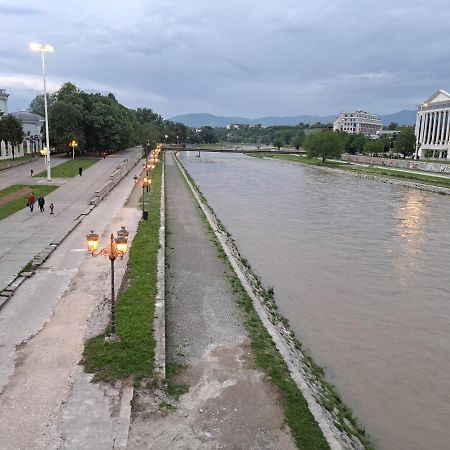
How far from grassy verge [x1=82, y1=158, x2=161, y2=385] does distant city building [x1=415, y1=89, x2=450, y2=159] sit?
352ft

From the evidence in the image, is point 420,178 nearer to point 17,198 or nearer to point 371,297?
point 371,297

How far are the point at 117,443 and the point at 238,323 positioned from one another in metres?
5.94

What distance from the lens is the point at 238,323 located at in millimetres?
13445

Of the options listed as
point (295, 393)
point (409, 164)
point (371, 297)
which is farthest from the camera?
point (409, 164)

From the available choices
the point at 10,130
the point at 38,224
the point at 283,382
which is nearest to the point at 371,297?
the point at 283,382

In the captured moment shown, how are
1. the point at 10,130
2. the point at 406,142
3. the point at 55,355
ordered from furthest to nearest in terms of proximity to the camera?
the point at 406,142
the point at 10,130
the point at 55,355

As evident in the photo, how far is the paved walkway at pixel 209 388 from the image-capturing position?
27.5 ft

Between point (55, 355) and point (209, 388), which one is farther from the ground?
point (55, 355)

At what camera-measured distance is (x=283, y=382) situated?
10.3m

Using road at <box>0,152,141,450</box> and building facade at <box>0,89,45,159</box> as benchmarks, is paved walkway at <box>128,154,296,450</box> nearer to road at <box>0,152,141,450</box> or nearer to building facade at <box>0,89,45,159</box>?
road at <box>0,152,141,450</box>

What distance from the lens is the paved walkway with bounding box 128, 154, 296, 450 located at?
27.5ft

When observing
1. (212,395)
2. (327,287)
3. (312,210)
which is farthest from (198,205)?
(212,395)

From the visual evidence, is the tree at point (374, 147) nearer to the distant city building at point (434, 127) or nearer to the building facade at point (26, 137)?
the distant city building at point (434, 127)

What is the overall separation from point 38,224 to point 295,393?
1979 cm
